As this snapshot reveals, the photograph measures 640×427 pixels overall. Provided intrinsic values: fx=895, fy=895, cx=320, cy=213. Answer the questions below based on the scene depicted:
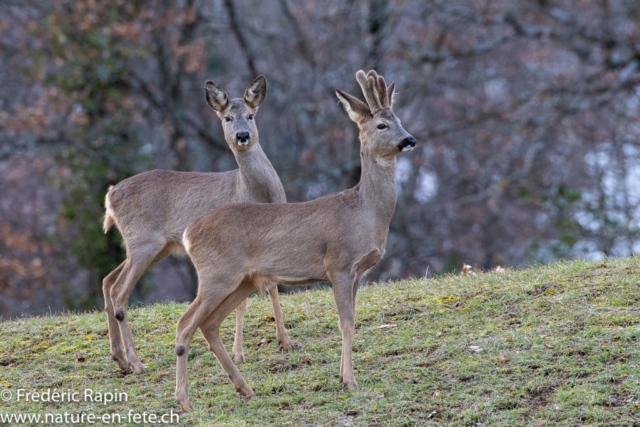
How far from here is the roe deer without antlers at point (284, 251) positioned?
297 inches

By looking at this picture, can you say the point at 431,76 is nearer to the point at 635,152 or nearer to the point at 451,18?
the point at 451,18

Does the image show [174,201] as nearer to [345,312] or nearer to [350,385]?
[345,312]

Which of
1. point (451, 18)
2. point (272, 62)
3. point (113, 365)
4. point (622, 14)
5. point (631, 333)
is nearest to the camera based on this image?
point (631, 333)

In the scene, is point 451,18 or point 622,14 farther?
point 451,18

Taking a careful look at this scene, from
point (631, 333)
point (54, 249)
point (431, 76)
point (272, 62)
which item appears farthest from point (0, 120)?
point (631, 333)

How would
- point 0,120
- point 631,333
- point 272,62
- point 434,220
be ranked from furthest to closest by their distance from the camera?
point 434,220, point 272,62, point 0,120, point 631,333

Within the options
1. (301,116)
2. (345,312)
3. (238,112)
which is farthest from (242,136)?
(301,116)

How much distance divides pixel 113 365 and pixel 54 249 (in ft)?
51.9

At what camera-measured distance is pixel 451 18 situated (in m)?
24.6

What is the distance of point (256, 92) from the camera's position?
9992mm

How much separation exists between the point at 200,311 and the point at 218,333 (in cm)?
29

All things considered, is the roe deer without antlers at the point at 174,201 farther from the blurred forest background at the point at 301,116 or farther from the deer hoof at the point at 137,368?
the blurred forest background at the point at 301,116

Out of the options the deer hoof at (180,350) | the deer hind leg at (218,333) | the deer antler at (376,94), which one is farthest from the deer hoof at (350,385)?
the deer antler at (376,94)

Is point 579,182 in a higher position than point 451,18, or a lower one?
lower
